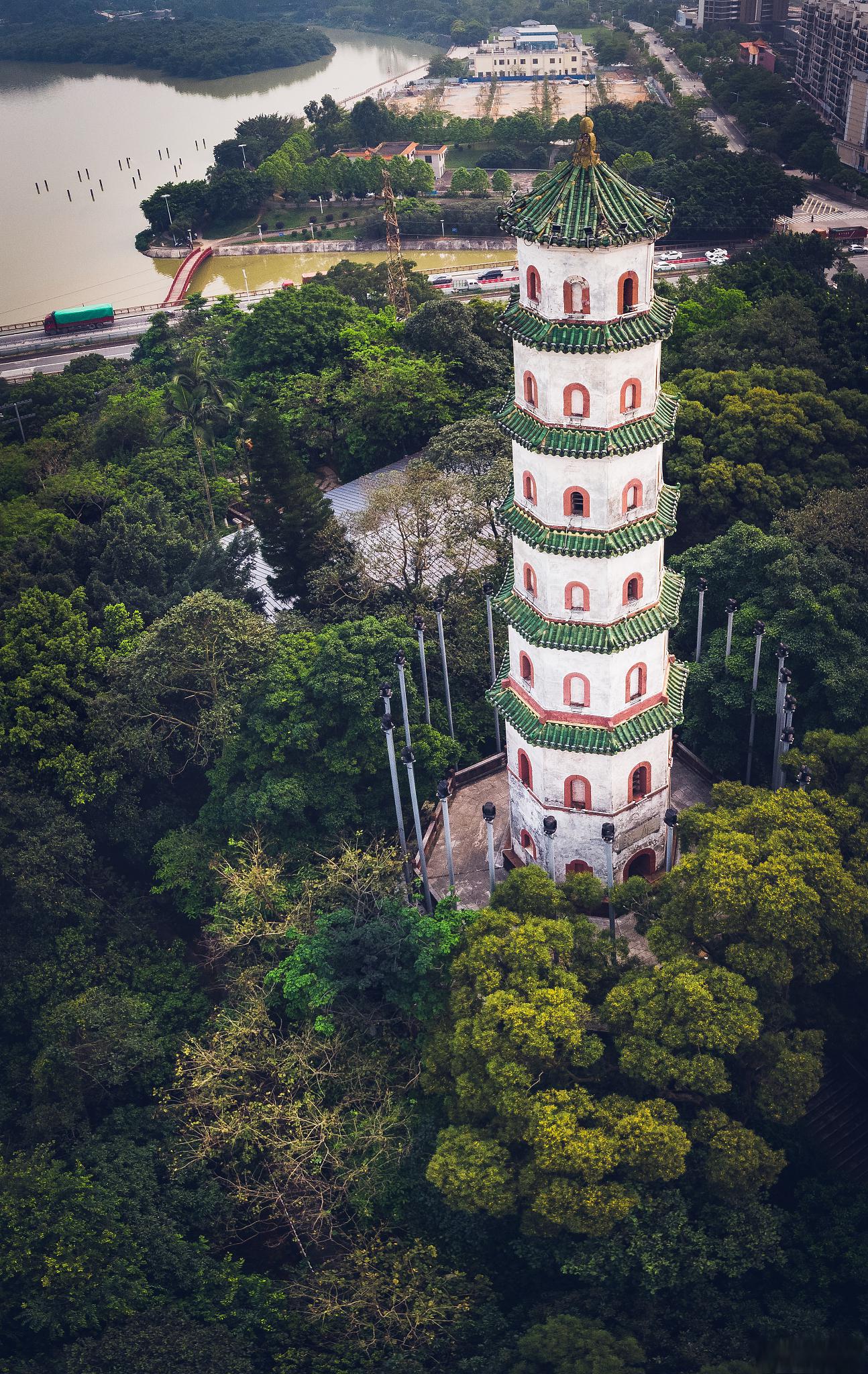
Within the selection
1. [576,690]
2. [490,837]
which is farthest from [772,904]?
[490,837]

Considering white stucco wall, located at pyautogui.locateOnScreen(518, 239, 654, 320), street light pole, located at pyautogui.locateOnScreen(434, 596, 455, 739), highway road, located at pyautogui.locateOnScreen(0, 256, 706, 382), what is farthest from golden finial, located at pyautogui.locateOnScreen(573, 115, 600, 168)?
highway road, located at pyautogui.locateOnScreen(0, 256, 706, 382)

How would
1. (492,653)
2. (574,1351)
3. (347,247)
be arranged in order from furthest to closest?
(347,247) → (492,653) → (574,1351)

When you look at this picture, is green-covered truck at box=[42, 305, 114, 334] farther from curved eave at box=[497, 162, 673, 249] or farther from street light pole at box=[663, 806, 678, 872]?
curved eave at box=[497, 162, 673, 249]

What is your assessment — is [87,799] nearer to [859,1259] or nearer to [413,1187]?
[413,1187]

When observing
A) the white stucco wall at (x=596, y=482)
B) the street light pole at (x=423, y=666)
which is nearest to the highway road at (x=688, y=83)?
the street light pole at (x=423, y=666)

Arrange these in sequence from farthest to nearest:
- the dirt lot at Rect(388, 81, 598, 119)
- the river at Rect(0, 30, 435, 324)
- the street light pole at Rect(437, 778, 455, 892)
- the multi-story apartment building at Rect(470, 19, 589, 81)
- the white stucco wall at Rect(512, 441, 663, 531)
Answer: the multi-story apartment building at Rect(470, 19, 589, 81)
the dirt lot at Rect(388, 81, 598, 119)
the river at Rect(0, 30, 435, 324)
the street light pole at Rect(437, 778, 455, 892)
the white stucco wall at Rect(512, 441, 663, 531)

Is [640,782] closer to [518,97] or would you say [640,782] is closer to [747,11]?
[518,97]

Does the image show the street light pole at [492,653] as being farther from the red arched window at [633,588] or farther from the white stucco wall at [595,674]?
the red arched window at [633,588]
